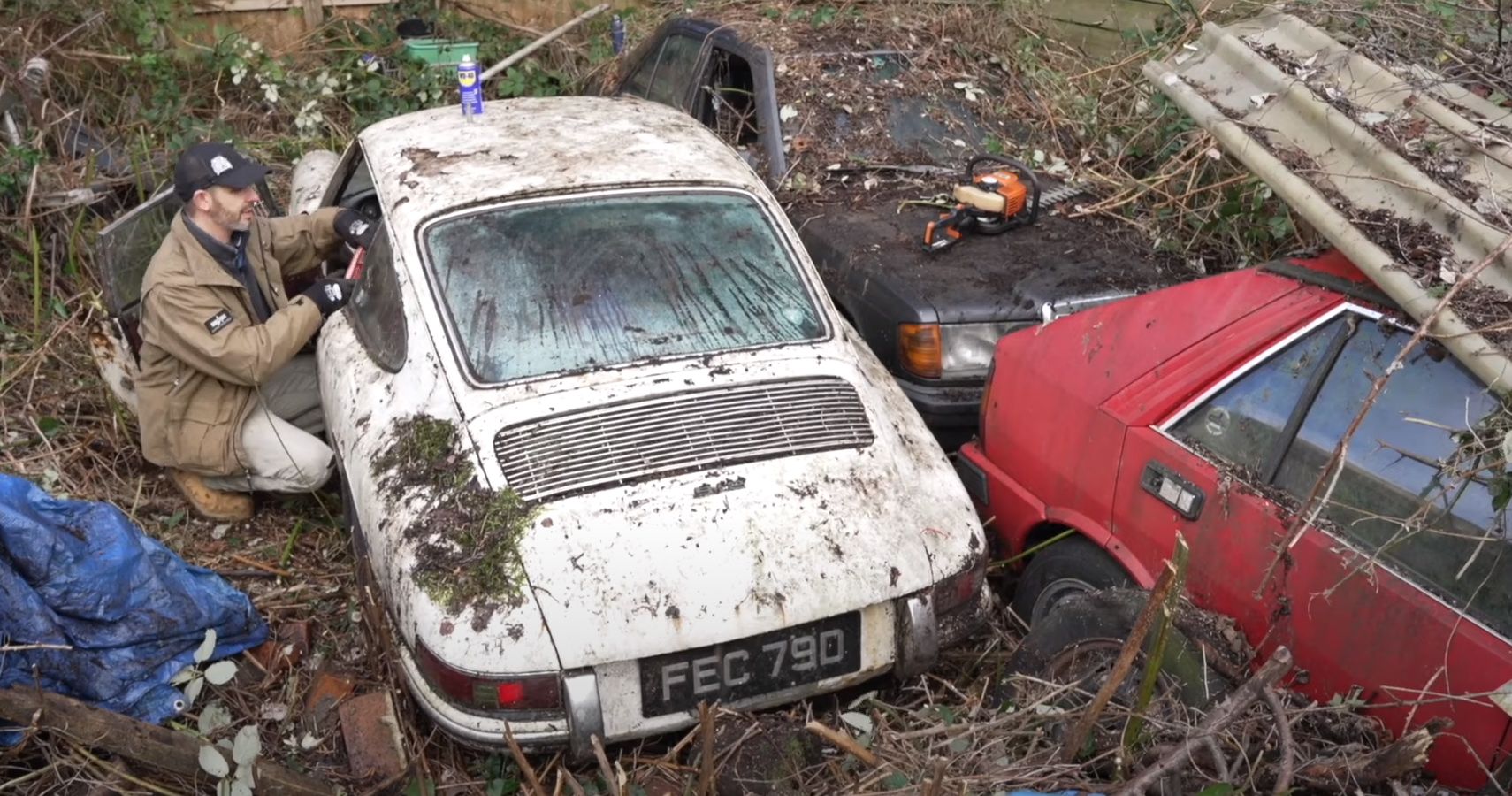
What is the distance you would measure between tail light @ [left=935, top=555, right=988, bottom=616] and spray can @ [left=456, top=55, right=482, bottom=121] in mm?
2477

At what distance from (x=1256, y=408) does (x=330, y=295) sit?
3.01 meters

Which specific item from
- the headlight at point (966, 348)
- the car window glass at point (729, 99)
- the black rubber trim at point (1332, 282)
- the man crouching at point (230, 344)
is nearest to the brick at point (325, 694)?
the man crouching at point (230, 344)

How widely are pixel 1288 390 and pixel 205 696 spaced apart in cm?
Answer: 311

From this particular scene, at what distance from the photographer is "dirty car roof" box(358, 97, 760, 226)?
390 cm

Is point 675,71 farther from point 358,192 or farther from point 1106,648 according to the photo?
point 1106,648

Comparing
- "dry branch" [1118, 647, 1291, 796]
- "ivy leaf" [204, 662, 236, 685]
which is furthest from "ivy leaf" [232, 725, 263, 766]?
"dry branch" [1118, 647, 1291, 796]

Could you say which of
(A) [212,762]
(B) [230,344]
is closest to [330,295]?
(B) [230,344]

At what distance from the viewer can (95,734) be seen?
2.92 metres

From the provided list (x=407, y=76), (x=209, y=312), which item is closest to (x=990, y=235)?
(x=209, y=312)

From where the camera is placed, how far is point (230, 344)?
4.04m

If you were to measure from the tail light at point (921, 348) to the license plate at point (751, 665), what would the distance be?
58.3 inches

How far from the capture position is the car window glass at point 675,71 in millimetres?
6031

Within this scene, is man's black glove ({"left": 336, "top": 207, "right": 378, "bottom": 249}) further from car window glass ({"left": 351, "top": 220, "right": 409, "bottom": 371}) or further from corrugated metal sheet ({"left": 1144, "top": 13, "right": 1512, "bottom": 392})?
corrugated metal sheet ({"left": 1144, "top": 13, "right": 1512, "bottom": 392})

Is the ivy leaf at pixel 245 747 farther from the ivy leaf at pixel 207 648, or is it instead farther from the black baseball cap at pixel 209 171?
the black baseball cap at pixel 209 171
